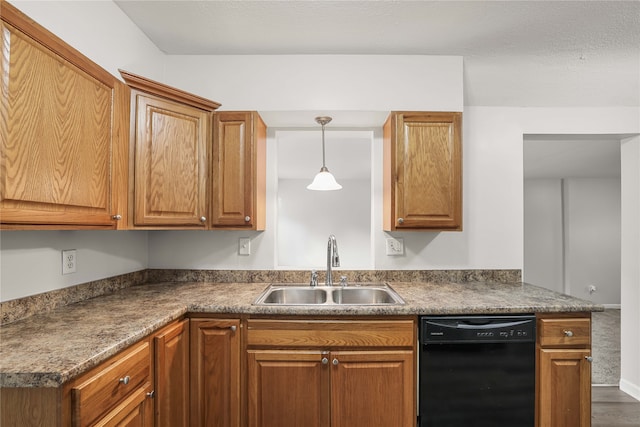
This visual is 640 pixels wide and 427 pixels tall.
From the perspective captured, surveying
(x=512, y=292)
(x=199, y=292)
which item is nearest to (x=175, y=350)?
(x=199, y=292)

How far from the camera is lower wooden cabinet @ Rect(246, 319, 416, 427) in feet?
5.23

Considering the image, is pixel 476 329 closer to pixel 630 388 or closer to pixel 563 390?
pixel 563 390

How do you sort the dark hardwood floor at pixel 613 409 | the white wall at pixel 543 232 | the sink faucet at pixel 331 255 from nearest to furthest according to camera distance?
the sink faucet at pixel 331 255 < the dark hardwood floor at pixel 613 409 < the white wall at pixel 543 232

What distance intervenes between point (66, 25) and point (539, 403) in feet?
9.20

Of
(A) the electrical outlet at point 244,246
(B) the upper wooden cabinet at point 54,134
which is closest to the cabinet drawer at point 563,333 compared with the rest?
(A) the electrical outlet at point 244,246

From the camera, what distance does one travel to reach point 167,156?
1.75 metres

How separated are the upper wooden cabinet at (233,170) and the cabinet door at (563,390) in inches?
67.9

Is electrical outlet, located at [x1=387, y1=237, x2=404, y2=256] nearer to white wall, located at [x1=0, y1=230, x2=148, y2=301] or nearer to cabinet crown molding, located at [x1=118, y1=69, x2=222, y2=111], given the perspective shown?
cabinet crown molding, located at [x1=118, y1=69, x2=222, y2=111]

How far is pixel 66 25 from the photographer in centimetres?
143

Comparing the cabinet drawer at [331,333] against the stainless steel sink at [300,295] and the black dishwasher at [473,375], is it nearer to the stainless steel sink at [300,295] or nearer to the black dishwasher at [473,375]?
the black dishwasher at [473,375]

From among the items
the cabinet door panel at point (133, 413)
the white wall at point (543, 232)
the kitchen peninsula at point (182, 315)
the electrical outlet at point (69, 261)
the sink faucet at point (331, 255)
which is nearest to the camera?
the kitchen peninsula at point (182, 315)

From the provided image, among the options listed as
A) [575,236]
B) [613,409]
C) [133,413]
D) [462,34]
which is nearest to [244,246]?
[133,413]

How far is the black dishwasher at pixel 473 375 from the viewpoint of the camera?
1.60 m

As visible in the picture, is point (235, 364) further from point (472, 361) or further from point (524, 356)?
point (524, 356)
